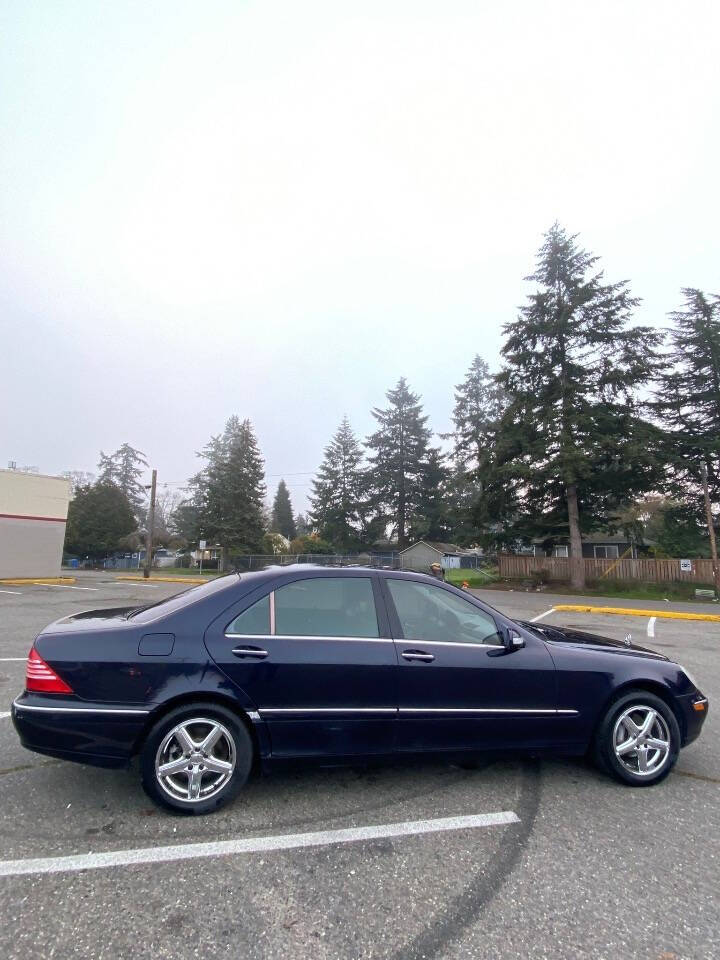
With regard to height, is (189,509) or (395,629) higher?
(189,509)

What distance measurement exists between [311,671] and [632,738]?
231 cm

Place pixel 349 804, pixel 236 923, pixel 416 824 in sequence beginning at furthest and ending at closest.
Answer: pixel 349 804, pixel 416 824, pixel 236 923

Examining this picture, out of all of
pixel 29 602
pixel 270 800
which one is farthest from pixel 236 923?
pixel 29 602

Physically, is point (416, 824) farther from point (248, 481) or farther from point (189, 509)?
point (189, 509)

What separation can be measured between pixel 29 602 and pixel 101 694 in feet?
51.1

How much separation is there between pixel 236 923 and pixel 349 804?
3.79ft

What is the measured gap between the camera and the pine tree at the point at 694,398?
2967 centimetres

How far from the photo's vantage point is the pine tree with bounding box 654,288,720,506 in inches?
1168

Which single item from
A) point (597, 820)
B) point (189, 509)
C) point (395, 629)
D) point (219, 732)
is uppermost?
point (189, 509)

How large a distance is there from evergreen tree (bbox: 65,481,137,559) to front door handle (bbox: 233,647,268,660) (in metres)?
54.5

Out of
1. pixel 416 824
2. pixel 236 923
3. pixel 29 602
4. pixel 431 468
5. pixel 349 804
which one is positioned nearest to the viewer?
pixel 236 923

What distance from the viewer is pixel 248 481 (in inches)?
1853

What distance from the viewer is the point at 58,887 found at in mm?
2439

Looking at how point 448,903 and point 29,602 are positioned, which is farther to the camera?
point 29,602
